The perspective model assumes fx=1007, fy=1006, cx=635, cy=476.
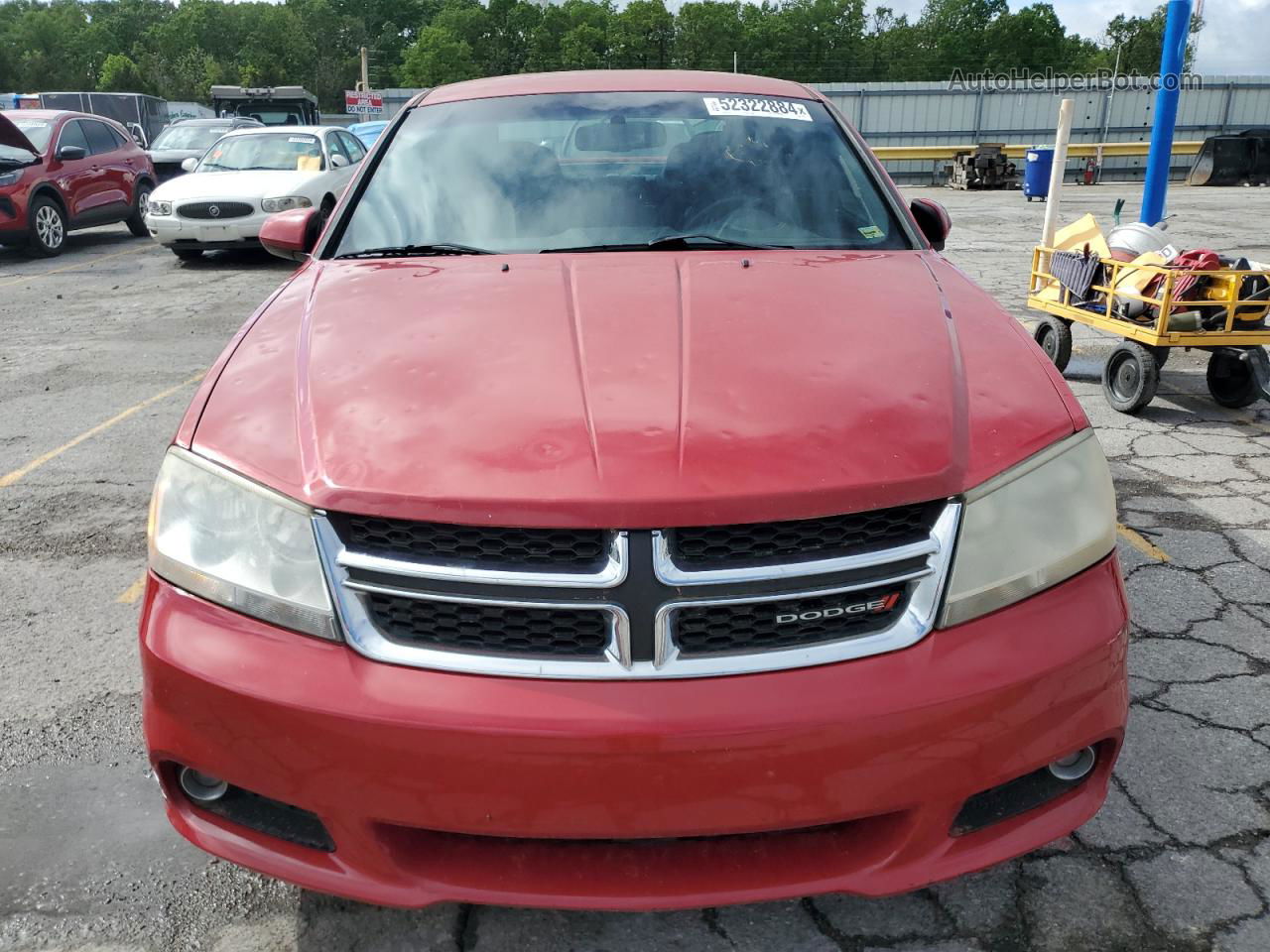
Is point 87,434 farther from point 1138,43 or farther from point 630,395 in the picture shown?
point 1138,43

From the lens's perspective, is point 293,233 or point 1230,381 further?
point 1230,381

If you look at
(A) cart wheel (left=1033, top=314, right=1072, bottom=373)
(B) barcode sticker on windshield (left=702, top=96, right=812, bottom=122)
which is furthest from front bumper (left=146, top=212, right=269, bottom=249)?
(B) barcode sticker on windshield (left=702, top=96, right=812, bottom=122)

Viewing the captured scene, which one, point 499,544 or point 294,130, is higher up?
point 294,130

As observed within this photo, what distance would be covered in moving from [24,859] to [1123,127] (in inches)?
1362

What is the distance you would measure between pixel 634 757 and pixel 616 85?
2.41 meters

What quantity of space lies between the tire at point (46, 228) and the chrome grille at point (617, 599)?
40.7 ft

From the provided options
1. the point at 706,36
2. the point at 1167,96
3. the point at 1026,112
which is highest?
the point at 706,36

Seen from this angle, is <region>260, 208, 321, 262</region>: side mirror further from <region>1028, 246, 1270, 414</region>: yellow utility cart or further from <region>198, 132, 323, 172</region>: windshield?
<region>198, 132, 323, 172</region>: windshield

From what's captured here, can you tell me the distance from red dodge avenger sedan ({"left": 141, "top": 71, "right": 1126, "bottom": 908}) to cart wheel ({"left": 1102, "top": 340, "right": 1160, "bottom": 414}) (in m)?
3.60

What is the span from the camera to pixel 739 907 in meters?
1.95

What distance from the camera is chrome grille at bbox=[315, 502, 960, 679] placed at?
4.92 ft

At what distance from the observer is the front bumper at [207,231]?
1071cm

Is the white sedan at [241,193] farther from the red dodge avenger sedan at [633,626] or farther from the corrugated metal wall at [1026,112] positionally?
the corrugated metal wall at [1026,112]

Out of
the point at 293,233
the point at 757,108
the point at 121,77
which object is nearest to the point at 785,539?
the point at 757,108
